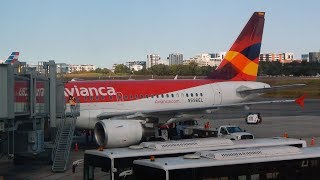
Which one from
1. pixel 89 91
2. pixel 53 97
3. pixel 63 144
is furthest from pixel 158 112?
pixel 53 97

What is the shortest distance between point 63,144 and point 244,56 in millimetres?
20866

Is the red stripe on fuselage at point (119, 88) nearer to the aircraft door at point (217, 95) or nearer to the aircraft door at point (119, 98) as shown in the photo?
the aircraft door at point (119, 98)

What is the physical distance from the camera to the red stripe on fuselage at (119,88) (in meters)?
33.7

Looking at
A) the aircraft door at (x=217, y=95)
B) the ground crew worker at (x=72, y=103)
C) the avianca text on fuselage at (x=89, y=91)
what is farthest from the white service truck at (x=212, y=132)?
the ground crew worker at (x=72, y=103)

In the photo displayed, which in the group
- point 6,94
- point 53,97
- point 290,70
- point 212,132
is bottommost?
point 212,132

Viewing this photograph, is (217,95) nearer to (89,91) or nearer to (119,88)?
(119,88)

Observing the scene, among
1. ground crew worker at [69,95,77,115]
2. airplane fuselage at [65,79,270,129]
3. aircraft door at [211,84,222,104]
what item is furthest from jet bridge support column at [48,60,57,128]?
aircraft door at [211,84,222,104]

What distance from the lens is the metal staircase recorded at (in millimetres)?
25188

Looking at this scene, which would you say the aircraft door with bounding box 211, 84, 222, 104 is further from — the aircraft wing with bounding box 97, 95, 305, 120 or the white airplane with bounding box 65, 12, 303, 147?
the aircraft wing with bounding box 97, 95, 305, 120

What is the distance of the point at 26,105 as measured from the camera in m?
19.5

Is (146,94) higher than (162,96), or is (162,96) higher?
(146,94)

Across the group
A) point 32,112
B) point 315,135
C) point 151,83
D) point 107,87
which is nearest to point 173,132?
point 151,83

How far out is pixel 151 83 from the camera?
36844 millimetres

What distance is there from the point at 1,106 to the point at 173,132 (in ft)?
79.3
